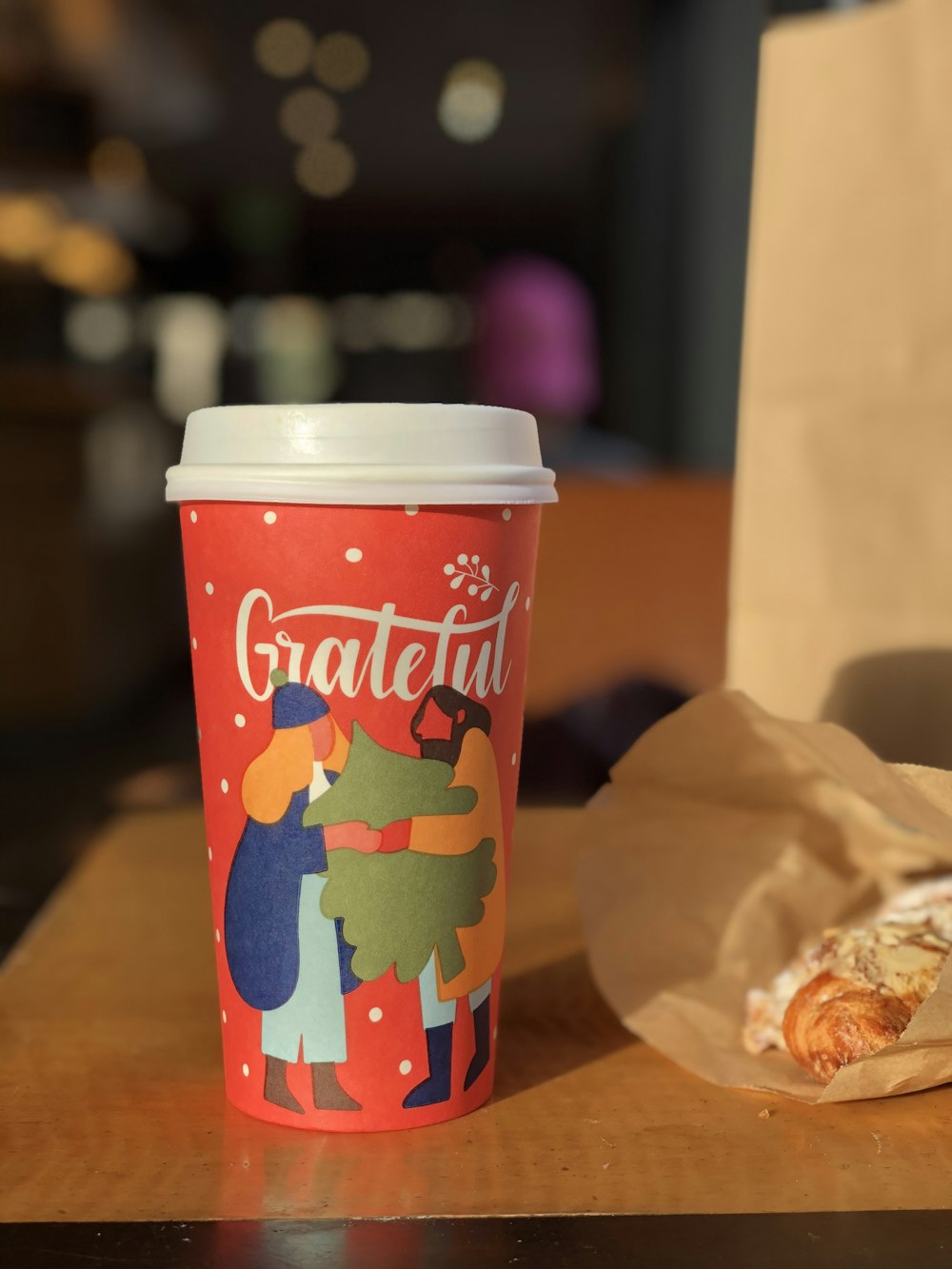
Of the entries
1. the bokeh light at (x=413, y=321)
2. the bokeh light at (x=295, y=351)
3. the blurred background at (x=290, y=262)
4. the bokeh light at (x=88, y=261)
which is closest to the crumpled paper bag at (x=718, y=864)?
the blurred background at (x=290, y=262)

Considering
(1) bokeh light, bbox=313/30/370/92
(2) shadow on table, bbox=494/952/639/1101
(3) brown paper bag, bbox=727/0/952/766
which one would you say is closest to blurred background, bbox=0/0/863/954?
(1) bokeh light, bbox=313/30/370/92

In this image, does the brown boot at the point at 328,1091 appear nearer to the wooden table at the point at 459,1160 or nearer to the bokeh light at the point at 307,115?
the wooden table at the point at 459,1160

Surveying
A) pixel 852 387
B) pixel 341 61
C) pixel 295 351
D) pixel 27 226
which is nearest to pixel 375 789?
pixel 852 387

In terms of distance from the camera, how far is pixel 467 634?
0.52 meters

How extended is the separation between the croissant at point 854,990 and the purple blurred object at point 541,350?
146 inches

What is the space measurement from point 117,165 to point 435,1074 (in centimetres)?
569

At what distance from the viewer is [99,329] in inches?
257

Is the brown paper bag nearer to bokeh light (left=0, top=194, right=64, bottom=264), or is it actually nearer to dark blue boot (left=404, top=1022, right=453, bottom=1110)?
dark blue boot (left=404, top=1022, right=453, bottom=1110)

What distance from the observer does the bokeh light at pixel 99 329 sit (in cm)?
596

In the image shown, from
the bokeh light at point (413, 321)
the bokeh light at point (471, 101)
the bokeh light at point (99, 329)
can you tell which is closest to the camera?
the bokeh light at point (471, 101)

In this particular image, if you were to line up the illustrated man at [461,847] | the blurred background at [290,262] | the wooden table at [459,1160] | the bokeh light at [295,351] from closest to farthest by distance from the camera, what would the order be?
the wooden table at [459,1160] → the illustrated man at [461,847] → the blurred background at [290,262] → the bokeh light at [295,351]

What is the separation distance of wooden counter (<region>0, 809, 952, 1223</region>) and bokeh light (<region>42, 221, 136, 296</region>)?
4878 millimetres

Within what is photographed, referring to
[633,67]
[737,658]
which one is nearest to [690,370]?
[633,67]

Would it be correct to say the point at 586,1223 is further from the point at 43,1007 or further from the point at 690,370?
the point at 690,370
